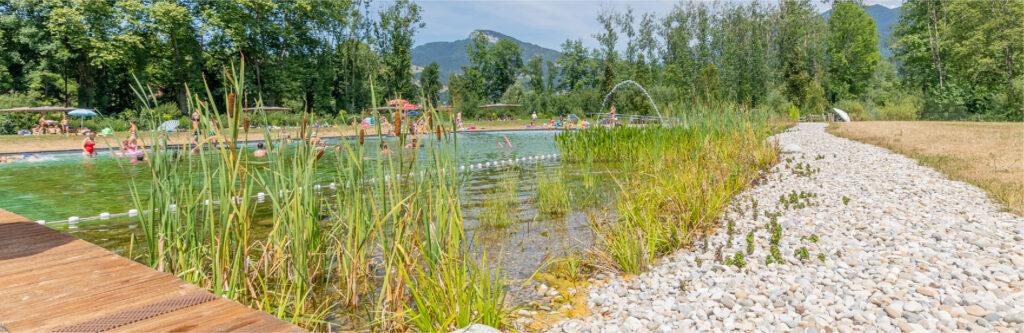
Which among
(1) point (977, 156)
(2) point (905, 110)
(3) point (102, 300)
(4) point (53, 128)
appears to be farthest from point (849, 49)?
(3) point (102, 300)

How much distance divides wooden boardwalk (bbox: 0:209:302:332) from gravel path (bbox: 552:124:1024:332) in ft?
5.24

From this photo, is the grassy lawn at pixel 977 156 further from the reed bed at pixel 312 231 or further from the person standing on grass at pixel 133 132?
the person standing on grass at pixel 133 132

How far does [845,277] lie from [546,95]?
40155 mm

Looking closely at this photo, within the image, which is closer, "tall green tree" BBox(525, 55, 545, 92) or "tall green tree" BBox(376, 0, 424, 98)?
"tall green tree" BBox(376, 0, 424, 98)

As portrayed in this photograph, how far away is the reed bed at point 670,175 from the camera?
3.93 meters

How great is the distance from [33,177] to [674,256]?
40.2ft

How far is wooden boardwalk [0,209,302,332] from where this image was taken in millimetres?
1866

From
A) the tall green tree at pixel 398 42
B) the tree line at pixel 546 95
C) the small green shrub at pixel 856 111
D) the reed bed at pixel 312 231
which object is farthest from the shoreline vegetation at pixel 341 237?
the tall green tree at pixel 398 42

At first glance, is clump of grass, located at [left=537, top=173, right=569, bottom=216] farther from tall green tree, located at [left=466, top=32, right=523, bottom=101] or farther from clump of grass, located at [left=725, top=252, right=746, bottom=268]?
tall green tree, located at [left=466, top=32, right=523, bottom=101]

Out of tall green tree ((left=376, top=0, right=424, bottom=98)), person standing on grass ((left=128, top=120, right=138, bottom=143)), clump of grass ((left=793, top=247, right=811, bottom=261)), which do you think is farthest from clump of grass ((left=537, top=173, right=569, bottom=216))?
tall green tree ((left=376, top=0, right=424, bottom=98))

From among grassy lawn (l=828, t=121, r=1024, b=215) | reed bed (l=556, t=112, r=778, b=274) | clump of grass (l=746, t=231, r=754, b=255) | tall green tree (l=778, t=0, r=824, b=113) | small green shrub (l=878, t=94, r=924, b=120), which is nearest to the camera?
clump of grass (l=746, t=231, r=754, b=255)

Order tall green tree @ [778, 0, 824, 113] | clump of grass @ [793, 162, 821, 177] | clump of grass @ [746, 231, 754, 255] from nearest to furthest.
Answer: clump of grass @ [746, 231, 754, 255], clump of grass @ [793, 162, 821, 177], tall green tree @ [778, 0, 824, 113]

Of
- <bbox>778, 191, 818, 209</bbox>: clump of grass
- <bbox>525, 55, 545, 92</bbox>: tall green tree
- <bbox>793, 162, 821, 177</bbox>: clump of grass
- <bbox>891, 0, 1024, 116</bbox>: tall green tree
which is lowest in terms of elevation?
<bbox>778, 191, 818, 209</bbox>: clump of grass

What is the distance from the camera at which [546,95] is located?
141 ft
